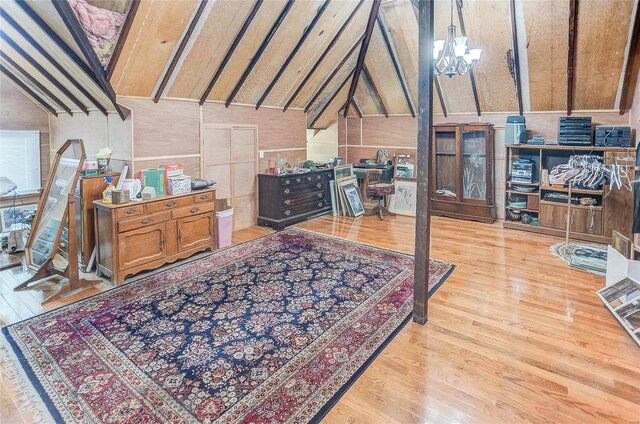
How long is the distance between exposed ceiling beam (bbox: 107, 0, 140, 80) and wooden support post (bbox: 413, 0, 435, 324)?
2.64 m

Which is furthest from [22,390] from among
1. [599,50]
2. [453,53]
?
[599,50]

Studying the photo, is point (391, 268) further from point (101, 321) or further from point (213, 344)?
point (101, 321)

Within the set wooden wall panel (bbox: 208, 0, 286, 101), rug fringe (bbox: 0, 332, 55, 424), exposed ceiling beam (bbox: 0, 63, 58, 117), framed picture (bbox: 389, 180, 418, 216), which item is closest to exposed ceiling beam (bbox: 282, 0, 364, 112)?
wooden wall panel (bbox: 208, 0, 286, 101)

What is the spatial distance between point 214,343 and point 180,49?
332cm

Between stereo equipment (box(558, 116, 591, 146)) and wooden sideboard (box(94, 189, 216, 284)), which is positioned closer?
wooden sideboard (box(94, 189, 216, 284))

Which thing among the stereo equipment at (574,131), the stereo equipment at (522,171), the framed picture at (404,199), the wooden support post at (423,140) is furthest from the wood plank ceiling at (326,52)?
the wooden support post at (423,140)

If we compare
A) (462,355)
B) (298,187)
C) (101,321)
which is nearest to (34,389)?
(101,321)

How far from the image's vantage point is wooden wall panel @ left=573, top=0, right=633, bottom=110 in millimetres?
4414

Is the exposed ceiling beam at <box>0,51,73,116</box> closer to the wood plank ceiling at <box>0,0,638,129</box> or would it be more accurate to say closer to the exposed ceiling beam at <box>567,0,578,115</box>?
the wood plank ceiling at <box>0,0,638,129</box>

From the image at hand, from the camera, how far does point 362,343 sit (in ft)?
9.55

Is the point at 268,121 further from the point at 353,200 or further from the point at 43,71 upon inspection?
the point at 43,71

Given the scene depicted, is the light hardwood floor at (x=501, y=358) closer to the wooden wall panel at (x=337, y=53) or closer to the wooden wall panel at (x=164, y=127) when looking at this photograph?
the wooden wall panel at (x=164, y=127)

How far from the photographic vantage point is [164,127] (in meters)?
5.04

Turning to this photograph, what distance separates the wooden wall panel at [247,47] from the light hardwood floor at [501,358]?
307cm
